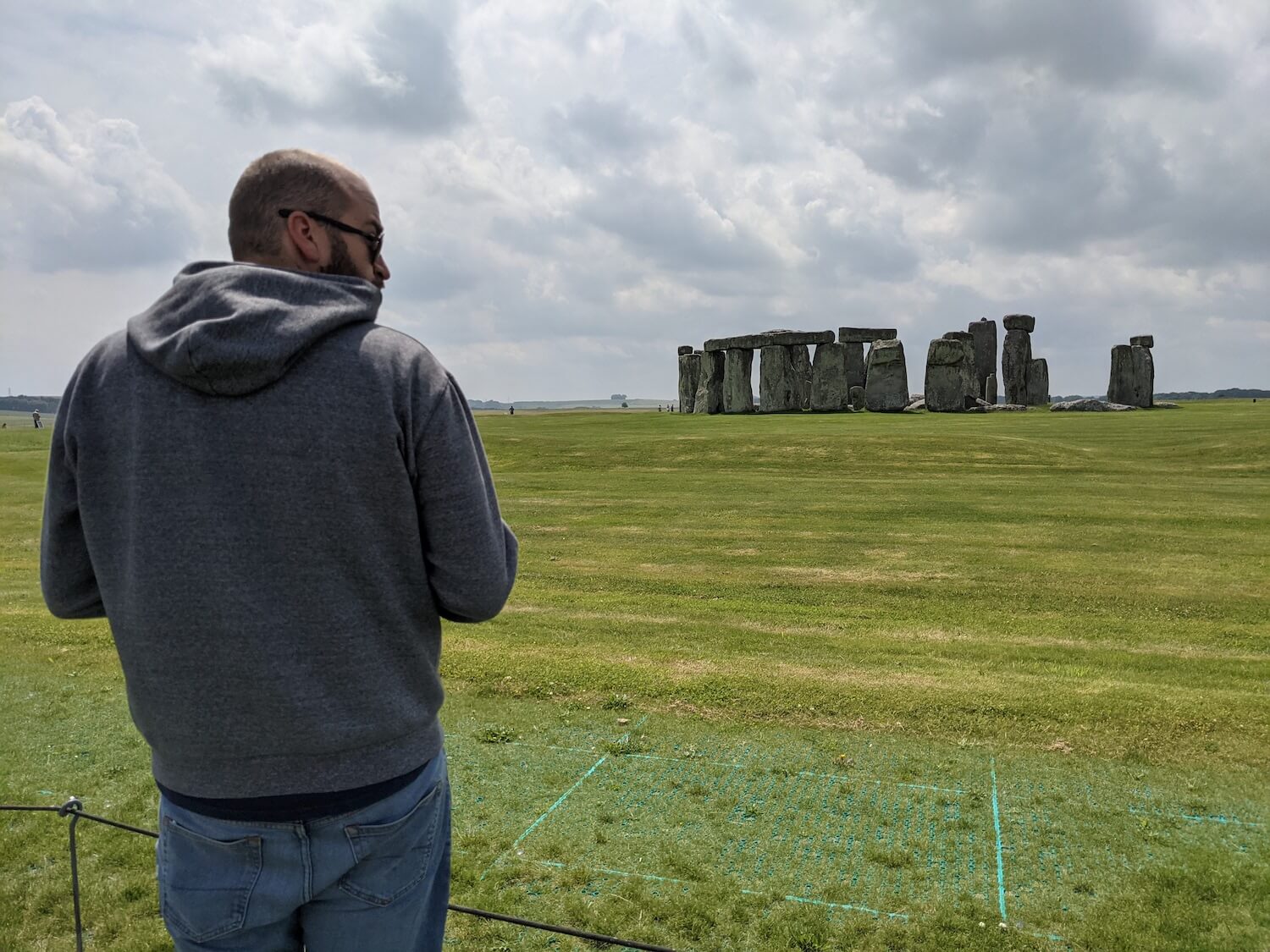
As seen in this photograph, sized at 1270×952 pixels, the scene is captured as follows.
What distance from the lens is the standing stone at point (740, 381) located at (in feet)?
133

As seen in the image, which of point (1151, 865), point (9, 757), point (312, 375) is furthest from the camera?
point (9, 757)

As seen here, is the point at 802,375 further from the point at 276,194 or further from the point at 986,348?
the point at 276,194

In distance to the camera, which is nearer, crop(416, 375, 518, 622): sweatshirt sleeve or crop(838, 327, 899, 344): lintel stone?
crop(416, 375, 518, 622): sweatshirt sleeve

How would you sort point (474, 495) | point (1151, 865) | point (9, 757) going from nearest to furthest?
point (474, 495) < point (1151, 865) < point (9, 757)

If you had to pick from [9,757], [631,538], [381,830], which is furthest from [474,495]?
[631,538]

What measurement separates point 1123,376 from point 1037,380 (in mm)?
3588

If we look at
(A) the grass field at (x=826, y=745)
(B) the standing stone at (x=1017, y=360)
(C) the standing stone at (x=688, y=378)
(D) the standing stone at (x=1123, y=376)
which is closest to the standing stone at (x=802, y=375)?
(C) the standing stone at (x=688, y=378)

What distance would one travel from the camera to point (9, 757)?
5.93m

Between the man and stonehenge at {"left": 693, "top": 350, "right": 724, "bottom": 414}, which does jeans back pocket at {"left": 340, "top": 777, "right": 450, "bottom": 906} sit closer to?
the man

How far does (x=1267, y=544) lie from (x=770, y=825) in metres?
10.3

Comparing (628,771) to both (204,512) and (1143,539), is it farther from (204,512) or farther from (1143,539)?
(1143,539)

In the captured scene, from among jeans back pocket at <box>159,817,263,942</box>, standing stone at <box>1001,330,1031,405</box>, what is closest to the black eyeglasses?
jeans back pocket at <box>159,817,263,942</box>

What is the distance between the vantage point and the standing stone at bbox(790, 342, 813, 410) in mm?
40125

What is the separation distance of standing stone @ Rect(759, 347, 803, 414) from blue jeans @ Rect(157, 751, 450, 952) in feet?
125
